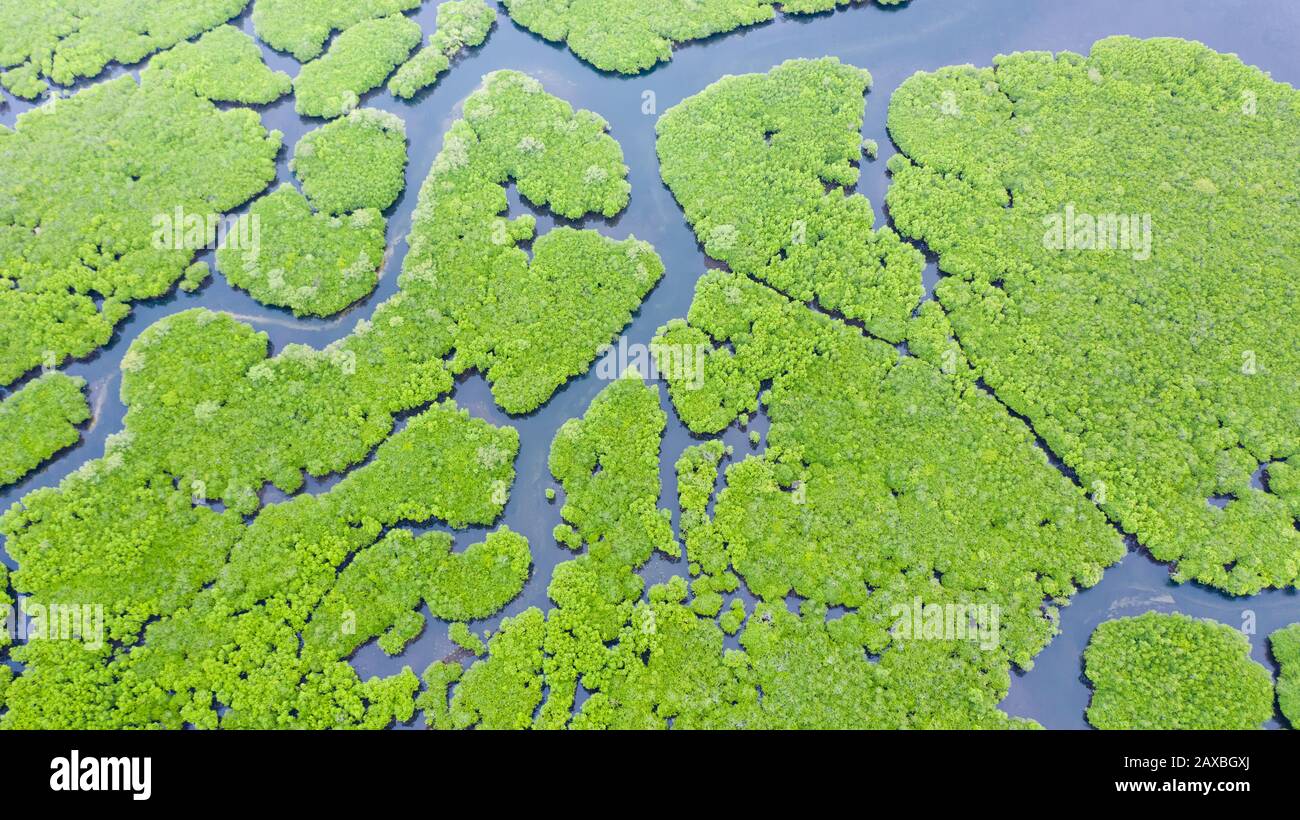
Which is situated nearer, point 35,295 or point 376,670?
point 376,670

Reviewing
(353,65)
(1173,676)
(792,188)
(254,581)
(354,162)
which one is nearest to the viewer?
(1173,676)

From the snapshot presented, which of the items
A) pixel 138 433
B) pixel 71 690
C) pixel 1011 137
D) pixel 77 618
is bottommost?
pixel 71 690

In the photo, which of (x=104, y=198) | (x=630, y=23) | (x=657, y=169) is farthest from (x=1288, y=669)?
(x=104, y=198)

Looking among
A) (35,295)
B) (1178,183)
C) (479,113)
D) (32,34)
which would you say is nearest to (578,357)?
(479,113)

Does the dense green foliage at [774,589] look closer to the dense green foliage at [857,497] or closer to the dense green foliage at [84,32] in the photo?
the dense green foliage at [857,497]

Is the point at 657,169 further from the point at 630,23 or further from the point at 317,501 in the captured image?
the point at 317,501

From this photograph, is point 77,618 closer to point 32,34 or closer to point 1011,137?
point 32,34

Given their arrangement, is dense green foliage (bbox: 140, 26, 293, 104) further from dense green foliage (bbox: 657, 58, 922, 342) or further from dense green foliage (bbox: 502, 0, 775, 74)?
dense green foliage (bbox: 657, 58, 922, 342)
